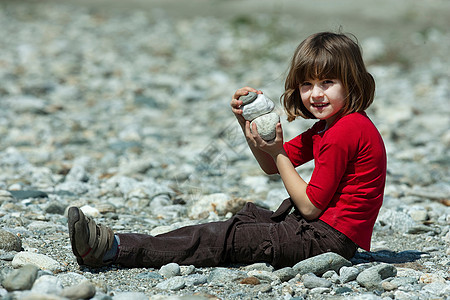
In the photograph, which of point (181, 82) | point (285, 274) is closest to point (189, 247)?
point (285, 274)

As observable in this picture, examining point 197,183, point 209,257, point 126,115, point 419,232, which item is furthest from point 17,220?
point 126,115

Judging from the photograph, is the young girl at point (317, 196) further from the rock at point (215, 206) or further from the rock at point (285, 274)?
the rock at point (215, 206)

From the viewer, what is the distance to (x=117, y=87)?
9.03m

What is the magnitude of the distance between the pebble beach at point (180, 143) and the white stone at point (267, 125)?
647 mm

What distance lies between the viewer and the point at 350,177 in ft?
9.79

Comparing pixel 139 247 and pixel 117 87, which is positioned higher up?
pixel 117 87

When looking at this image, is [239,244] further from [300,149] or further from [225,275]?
[300,149]

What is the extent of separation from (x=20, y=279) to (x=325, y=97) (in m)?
1.62

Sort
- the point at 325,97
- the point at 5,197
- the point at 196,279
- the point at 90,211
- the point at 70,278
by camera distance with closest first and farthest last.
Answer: the point at 70,278, the point at 196,279, the point at 325,97, the point at 90,211, the point at 5,197

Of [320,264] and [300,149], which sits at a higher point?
[300,149]

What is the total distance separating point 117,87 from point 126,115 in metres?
1.40

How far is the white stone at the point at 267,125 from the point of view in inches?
119

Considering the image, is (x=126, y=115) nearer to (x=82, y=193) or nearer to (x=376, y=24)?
(x=82, y=193)

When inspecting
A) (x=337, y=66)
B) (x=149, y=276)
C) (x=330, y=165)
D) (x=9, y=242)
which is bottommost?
(x=149, y=276)
